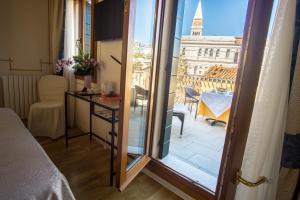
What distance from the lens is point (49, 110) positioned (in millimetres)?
2588

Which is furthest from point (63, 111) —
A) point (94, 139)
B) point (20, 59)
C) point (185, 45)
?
point (185, 45)

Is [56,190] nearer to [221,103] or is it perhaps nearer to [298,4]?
[298,4]

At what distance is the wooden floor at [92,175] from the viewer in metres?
1.68

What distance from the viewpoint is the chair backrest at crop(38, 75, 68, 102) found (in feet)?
9.41

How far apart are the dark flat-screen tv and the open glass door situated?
444mm

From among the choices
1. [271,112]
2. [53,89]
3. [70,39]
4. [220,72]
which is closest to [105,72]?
[70,39]

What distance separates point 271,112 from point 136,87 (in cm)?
116

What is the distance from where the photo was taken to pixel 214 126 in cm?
369

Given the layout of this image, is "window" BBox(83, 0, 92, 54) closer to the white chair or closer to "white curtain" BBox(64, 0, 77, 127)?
"white curtain" BBox(64, 0, 77, 127)

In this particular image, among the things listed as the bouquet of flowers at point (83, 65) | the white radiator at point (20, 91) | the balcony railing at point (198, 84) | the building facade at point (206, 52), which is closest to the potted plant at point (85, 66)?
the bouquet of flowers at point (83, 65)

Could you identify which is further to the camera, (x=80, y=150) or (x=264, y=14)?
(x=80, y=150)

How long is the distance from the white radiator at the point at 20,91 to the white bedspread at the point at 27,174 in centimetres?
200

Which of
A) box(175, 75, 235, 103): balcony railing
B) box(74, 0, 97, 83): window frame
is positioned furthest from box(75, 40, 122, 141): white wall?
box(175, 75, 235, 103): balcony railing

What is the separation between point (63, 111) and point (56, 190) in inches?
80.3
